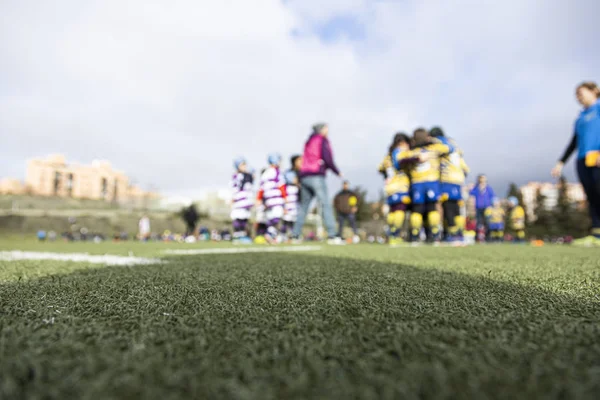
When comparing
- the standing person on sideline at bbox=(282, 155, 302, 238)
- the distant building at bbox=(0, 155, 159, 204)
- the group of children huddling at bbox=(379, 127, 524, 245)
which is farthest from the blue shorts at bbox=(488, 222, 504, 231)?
the distant building at bbox=(0, 155, 159, 204)

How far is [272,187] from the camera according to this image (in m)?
8.13

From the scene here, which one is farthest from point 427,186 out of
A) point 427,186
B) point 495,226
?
point 495,226

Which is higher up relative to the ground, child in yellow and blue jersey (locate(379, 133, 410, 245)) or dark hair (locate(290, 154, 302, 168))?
dark hair (locate(290, 154, 302, 168))

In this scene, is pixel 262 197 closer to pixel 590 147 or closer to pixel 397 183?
pixel 397 183

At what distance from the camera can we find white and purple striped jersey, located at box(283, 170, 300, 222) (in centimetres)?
1018

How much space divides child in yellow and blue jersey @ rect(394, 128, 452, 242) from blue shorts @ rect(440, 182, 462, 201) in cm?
23

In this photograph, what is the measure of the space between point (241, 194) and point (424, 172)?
4.03 meters

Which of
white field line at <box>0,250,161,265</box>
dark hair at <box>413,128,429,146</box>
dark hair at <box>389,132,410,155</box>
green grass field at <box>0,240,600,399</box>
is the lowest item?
green grass field at <box>0,240,600,399</box>

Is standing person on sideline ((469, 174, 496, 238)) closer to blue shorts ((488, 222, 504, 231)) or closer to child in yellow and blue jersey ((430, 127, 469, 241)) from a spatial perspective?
blue shorts ((488, 222, 504, 231))

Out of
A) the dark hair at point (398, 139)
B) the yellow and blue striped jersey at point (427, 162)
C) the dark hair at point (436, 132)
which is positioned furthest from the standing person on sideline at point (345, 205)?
the yellow and blue striped jersey at point (427, 162)

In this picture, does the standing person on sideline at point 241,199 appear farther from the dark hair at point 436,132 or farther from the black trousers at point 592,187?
the black trousers at point 592,187

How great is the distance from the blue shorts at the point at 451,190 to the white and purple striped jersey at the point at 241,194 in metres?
4.08

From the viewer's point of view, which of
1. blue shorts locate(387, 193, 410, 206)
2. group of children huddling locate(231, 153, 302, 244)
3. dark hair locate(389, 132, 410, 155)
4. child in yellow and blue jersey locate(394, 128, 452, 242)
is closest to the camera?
child in yellow and blue jersey locate(394, 128, 452, 242)

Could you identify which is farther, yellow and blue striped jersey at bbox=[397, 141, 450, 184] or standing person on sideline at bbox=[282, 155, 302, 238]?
standing person on sideline at bbox=[282, 155, 302, 238]
